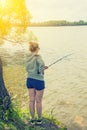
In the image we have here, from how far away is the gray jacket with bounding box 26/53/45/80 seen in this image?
8.91 m

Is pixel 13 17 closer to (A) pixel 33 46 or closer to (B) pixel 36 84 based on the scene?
(A) pixel 33 46

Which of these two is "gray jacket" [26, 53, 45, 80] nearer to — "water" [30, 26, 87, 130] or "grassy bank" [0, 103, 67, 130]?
"grassy bank" [0, 103, 67, 130]

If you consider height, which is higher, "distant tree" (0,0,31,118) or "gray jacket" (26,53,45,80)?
"distant tree" (0,0,31,118)

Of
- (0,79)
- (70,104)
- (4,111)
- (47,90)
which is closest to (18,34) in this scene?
(0,79)

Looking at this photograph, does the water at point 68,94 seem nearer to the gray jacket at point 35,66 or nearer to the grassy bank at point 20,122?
the grassy bank at point 20,122

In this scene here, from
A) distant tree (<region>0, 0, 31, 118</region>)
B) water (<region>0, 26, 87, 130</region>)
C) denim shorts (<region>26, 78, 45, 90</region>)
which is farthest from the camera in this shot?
water (<region>0, 26, 87, 130</region>)

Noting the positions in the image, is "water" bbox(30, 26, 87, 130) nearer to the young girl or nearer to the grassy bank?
the grassy bank

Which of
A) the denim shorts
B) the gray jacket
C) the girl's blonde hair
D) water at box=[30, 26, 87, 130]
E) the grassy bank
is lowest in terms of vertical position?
water at box=[30, 26, 87, 130]

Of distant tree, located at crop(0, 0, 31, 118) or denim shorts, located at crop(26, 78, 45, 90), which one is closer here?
denim shorts, located at crop(26, 78, 45, 90)

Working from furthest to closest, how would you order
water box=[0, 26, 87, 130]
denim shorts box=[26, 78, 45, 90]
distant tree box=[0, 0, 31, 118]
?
1. water box=[0, 26, 87, 130]
2. distant tree box=[0, 0, 31, 118]
3. denim shorts box=[26, 78, 45, 90]

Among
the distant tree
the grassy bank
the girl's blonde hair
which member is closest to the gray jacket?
the girl's blonde hair

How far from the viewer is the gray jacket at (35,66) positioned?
8.91m

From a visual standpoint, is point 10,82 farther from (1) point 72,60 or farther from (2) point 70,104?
(1) point 72,60

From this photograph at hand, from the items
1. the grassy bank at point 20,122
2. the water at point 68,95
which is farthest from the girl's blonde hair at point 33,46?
the water at point 68,95
